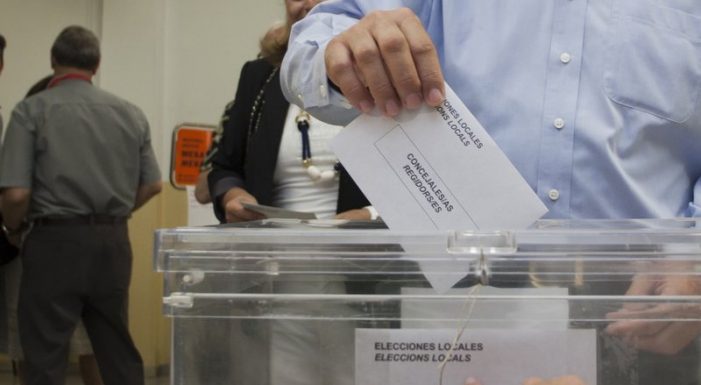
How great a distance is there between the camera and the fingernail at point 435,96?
736 millimetres

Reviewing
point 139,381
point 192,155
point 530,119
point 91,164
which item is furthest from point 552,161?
point 192,155

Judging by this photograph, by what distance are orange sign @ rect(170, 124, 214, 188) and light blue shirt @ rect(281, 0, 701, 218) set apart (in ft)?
13.7

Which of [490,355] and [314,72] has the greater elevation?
[314,72]

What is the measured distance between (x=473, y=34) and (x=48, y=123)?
2.88 metres

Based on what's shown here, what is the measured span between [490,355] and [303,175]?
1326 millimetres

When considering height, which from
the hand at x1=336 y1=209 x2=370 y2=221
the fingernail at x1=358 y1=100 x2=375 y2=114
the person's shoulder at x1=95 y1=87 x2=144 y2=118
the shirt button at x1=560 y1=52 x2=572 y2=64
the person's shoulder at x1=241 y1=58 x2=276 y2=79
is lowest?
the hand at x1=336 y1=209 x2=370 y2=221

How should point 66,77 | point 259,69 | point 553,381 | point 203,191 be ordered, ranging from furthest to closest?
point 66,77, point 203,191, point 259,69, point 553,381

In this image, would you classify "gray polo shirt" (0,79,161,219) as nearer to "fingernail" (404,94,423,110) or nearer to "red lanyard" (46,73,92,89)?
Result: "red lanyard" (46,73,92,89)

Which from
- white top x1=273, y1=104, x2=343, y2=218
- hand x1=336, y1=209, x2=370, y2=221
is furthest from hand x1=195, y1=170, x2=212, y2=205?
hand x1=336, y1=209, x2=370, y2=221

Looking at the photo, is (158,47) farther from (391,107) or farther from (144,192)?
(391,107)

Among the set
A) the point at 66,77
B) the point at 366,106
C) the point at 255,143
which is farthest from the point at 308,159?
the point at 66,77

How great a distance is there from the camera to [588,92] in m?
0.98

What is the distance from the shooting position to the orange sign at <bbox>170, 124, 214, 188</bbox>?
5.12m

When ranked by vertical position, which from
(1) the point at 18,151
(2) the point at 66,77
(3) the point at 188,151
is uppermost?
(2) the point at 66,77
